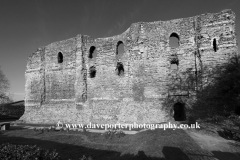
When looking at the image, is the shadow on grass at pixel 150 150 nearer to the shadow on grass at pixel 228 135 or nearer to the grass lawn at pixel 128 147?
the grass lawn at pixel 128 147

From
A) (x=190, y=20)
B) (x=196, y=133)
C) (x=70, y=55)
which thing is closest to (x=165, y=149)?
(x=196, y=133)

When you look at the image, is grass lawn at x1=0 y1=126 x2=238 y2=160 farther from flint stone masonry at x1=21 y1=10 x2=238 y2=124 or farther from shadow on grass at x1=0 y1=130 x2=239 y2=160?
flint stone masonry at x1=21 y1=10 x2=238 y2=124

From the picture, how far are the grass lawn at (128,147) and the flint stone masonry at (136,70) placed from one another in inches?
158

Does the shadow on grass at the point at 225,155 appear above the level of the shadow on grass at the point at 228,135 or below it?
below

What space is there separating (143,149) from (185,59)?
8.54 m

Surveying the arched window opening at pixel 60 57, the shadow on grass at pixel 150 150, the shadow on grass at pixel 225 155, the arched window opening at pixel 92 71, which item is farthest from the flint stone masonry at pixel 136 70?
the shadow on grass at pixel 225 155

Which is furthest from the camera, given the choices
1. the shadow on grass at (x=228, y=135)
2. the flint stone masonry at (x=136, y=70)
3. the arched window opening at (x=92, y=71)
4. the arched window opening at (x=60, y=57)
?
the arched window opening at (x=60, y=57)

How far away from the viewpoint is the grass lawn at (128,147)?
5536 millimetres

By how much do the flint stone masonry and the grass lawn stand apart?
4.02 meters

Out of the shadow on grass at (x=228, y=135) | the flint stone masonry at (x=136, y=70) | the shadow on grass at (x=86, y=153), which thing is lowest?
the shadow on grass at (x=86, y=153)

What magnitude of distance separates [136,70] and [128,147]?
23.1 feet

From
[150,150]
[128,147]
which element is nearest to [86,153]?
[128,147]

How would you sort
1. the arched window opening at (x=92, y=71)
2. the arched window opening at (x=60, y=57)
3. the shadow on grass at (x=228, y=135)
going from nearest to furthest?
the shadow on grass at (x=228, y=135), the arched window opening at (x=92, y=71), the arched window opening at (x=60, y=57)

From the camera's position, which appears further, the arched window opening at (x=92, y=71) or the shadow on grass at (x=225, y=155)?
the arched window opening at (x=92, y=71)
